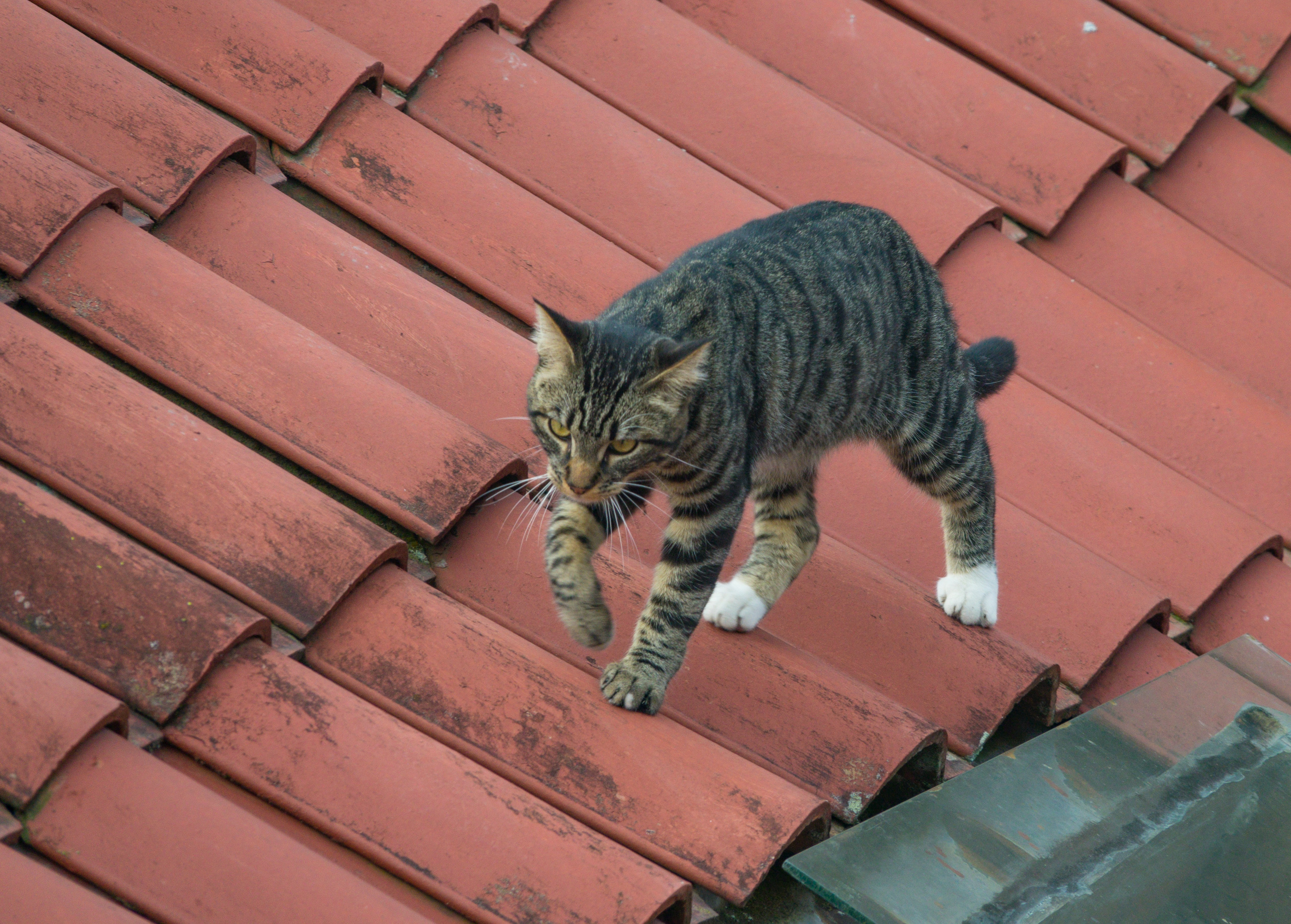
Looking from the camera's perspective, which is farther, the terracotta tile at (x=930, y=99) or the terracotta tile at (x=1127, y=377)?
the terracotta tile at (x=930, y=99)

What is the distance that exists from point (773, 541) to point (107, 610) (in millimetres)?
1352

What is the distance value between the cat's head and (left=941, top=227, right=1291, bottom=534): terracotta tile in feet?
3.39

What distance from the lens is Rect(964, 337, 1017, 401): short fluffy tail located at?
8.62 feet

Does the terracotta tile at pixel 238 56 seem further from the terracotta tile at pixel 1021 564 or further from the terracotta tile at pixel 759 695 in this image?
the terracotta tile at pixel 1021 564

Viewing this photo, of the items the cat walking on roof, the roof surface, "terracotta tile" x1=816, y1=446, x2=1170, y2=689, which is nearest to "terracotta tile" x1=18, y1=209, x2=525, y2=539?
the roof surface

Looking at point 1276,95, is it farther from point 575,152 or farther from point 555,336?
point 555,336

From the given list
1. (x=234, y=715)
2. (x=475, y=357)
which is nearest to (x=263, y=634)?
(x=234, y=715)

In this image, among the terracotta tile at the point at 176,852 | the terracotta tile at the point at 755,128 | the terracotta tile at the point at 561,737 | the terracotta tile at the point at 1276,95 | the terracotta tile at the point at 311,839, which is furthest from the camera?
the terracotta tile at the point at 1276,95

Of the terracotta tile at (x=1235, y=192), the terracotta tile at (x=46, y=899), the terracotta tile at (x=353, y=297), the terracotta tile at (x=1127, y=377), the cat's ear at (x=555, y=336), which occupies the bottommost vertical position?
the terracotta tile at (x=46, y=899)

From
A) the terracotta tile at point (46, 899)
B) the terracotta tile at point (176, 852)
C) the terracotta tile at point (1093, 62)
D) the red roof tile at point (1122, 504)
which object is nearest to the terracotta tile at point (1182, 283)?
the terracotta tile at point (1093, 62)

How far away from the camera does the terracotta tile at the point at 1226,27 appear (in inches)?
128

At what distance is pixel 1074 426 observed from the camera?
2650 mm

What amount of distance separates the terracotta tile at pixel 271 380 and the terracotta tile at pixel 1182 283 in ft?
5.57

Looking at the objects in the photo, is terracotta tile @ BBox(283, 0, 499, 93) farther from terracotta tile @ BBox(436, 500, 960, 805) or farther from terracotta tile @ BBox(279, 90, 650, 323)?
terracotta tile @ BBox(436, 500, 960, 805)
